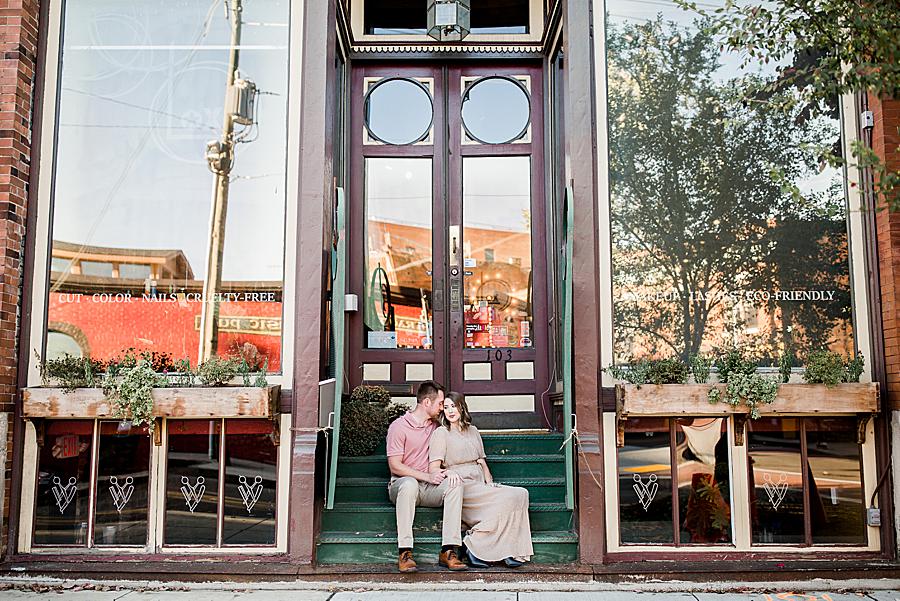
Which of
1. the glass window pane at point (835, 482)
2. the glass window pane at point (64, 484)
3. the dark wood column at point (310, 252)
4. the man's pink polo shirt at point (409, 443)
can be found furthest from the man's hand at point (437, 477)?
the glass window pane at point (835, 482)

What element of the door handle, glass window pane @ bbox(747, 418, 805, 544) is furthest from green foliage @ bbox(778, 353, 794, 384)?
the door handle

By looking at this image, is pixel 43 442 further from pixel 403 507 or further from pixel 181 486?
pixel 403 507

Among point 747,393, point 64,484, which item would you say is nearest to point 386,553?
point 64,484

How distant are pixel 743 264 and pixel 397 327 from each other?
2.56m

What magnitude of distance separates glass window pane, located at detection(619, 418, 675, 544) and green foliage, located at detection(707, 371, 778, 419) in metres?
0.35

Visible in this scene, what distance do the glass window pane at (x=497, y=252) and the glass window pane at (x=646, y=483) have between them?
1501mm

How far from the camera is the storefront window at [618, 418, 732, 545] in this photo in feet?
15.7

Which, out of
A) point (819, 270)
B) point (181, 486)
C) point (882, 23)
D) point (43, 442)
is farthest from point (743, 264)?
point (43, 442)

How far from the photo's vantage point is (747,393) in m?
4.72

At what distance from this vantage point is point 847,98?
5133mm

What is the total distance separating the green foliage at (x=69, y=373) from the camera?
4.90 meters

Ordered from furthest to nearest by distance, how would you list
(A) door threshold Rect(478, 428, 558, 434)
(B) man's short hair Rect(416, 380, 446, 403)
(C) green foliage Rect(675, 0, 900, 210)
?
1. (A) door threshold Rect(478, 428, 558, 434)
2. (B) man's short hair Rect(416, 380, 446, 403)
3. (C) green foliage Rect(675, 0, 900, 210)

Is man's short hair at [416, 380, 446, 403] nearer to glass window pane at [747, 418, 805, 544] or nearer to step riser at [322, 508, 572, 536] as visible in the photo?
step riser at [322, 508, 572, 536]

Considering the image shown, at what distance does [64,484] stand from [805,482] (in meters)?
4.51
